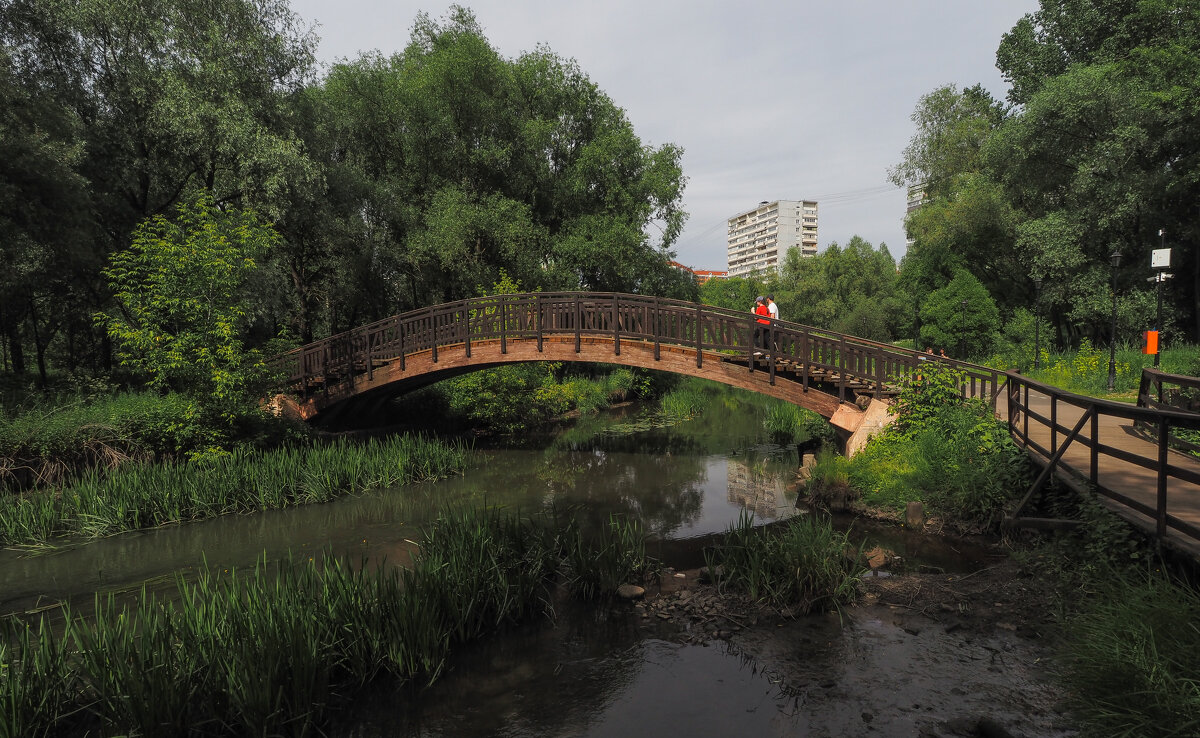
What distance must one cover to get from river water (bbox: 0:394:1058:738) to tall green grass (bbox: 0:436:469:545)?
1.04ft

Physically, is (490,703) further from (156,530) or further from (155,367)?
(155,367)

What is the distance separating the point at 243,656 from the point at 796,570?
5162 mm

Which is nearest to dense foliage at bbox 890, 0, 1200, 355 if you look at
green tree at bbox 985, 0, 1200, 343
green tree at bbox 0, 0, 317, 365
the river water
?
green tree at bbox 985, 0, 1200, 343

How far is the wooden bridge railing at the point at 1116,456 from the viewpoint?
14.8 feet

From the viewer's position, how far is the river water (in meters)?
4.84

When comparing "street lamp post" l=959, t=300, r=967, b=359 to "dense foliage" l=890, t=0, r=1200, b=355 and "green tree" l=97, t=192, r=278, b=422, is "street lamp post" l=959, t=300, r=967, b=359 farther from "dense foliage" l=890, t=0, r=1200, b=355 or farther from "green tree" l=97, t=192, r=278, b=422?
"green tree" l=97, t=192, r=278, b=422

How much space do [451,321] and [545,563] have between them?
10.6m

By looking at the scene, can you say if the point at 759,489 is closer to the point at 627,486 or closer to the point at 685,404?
the point at 627,486

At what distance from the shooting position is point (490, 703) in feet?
16.9

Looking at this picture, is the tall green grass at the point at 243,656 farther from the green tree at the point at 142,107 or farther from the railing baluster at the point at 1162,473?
the green tree at the point at 142,107

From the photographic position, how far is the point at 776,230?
142500 mm

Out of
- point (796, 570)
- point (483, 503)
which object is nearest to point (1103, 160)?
point (796, 570)

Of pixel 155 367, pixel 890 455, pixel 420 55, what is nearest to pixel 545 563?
pixel 890 455

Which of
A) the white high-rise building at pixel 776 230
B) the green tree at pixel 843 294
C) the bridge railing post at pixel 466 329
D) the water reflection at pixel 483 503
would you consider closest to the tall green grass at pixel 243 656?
the water reflection at pixel 483 503
